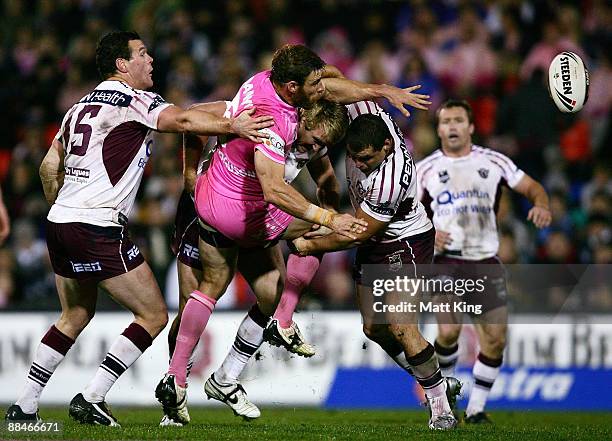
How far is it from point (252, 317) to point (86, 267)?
168 cm

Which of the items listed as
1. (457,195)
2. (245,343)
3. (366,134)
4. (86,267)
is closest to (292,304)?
(245,343)

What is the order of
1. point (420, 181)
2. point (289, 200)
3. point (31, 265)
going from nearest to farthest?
point (289, 200), point (420, 181), point (31, 265)

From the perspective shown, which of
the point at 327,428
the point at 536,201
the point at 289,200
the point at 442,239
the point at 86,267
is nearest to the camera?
the point at 289,200

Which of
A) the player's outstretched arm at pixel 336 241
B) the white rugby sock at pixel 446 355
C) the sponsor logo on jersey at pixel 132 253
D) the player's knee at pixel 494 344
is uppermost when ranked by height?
the player's outstretched arm at pixel 336 241

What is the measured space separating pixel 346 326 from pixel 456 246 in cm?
278

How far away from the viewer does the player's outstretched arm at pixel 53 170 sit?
9.04 meters

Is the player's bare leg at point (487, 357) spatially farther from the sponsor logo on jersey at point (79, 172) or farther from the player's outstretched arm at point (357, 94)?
the sponsor logo on jersey at point (79, 172)

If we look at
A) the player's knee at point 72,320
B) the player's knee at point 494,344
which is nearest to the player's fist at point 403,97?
the player's knee at point 494,344

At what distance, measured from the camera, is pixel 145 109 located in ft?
28.0

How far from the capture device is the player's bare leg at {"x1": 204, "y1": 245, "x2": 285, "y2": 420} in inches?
372

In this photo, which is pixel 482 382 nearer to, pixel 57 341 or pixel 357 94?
pixel 357 94

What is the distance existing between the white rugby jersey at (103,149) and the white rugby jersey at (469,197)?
3.47 m

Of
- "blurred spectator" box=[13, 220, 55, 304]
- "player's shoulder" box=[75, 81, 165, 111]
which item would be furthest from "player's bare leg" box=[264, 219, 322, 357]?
"blurred spectator" box=[13, 220, 55, 304]

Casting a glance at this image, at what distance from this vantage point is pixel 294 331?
938 centimetres
